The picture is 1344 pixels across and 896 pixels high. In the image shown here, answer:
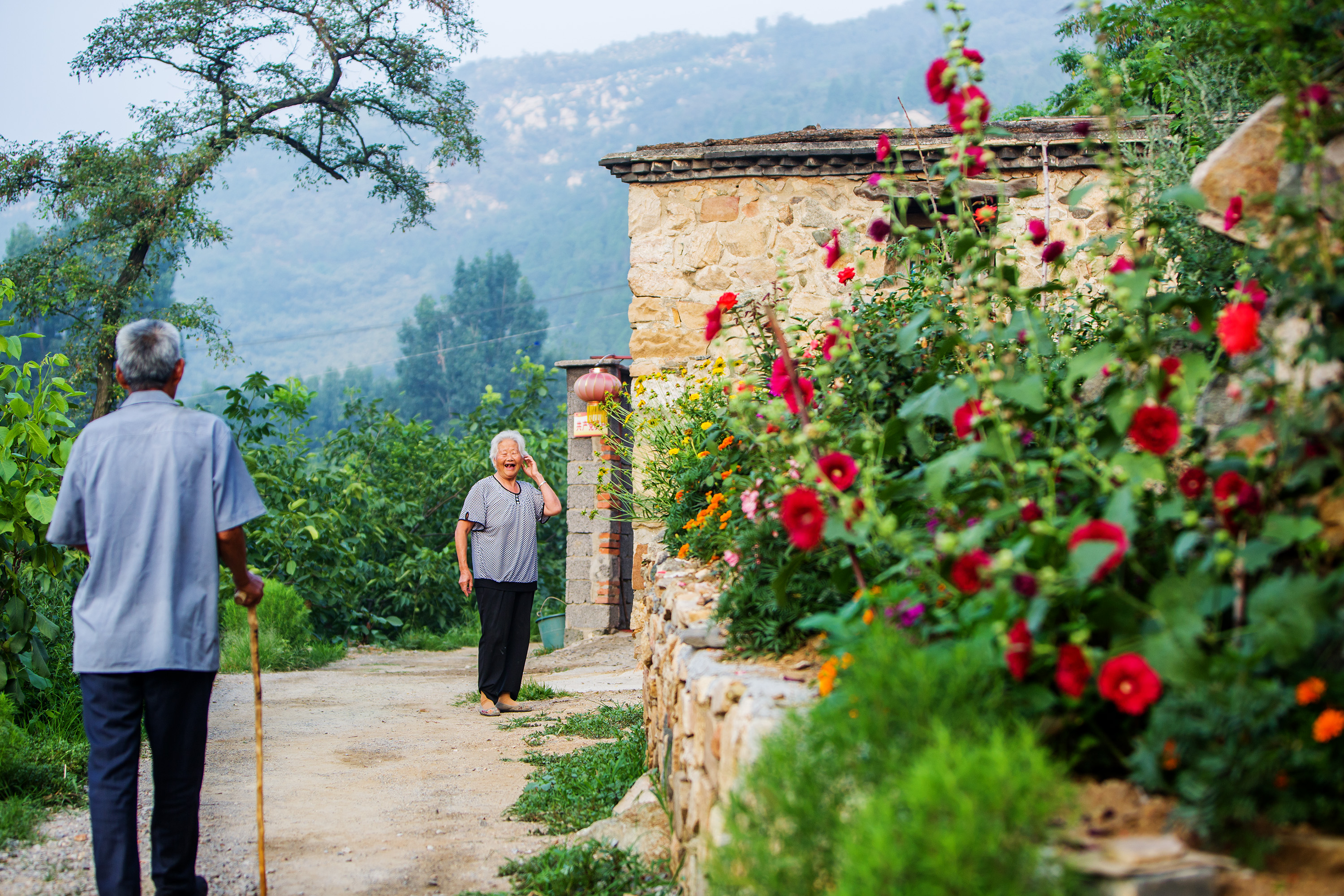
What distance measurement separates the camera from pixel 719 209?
7238 mm

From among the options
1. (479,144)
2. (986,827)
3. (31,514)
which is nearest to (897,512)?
(986,827)

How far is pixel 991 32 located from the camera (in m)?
157

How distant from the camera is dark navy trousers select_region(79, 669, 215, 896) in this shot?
102 inches

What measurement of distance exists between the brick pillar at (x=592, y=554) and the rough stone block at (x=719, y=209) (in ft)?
8.70

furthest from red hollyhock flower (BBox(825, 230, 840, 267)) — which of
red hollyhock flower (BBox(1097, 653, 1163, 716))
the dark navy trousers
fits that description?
the dark navy trousers

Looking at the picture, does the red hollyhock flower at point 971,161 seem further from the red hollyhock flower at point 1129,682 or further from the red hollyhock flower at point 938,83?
the red hollyhock flower at point 1129,682

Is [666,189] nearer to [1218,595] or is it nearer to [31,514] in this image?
[31,514]

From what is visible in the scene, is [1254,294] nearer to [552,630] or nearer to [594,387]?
[594,387]

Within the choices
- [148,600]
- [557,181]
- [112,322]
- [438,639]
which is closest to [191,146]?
[112,322]

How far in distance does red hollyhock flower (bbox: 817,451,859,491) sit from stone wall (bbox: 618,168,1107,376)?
4988 mm

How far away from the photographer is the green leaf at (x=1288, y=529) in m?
1.59

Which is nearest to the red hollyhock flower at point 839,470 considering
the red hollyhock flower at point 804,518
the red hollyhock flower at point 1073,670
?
the red hollyhock flower at point 804,518

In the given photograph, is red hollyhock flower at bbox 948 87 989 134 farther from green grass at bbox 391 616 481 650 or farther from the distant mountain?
the distant mountain

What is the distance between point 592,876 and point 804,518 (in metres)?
1.58
